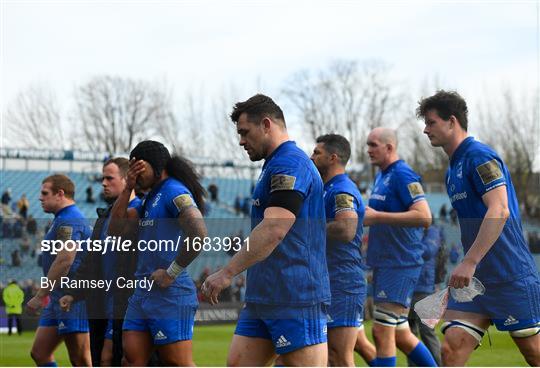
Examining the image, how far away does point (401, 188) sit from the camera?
32.2 ft

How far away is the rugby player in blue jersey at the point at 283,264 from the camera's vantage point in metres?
6.05

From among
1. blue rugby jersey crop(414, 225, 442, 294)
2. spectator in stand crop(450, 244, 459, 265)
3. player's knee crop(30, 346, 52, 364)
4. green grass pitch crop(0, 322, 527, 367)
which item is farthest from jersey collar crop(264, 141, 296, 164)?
blue rugby jersey crop(414, 225, 442, 294)

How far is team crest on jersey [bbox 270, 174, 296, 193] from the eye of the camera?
5934mm

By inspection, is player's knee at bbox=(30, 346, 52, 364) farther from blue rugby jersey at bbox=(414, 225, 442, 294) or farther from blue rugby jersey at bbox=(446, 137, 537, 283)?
blue rugby jersey at bbox=(446, 137, 537, 283)

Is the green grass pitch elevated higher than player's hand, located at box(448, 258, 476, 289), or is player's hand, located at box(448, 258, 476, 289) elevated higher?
player's hand, located at box(448, 258, 476, 289)

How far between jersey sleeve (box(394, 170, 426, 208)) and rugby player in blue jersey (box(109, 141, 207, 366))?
2.50 metres

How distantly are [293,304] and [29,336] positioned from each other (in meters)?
17.4

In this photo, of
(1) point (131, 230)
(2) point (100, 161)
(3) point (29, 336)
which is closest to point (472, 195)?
(1) point (131, 230)

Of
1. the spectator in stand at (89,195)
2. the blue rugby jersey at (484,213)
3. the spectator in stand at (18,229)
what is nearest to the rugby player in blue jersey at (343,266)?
the blue rugby jersey at (484,213)

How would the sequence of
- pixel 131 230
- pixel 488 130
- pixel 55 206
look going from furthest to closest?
pixel 488 130 < pixel 55 206 < pixel 131 230

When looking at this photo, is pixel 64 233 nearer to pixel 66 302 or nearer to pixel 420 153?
pixel 66 302

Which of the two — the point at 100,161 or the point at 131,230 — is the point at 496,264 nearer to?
the point at 131,230

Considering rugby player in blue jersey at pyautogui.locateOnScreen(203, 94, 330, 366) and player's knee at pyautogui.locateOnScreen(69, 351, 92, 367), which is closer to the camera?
rugby player in blue jersey at pyautogui.locateOnScreen(203, 94, 330, 366)

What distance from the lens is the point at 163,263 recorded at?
7832 millimetres
